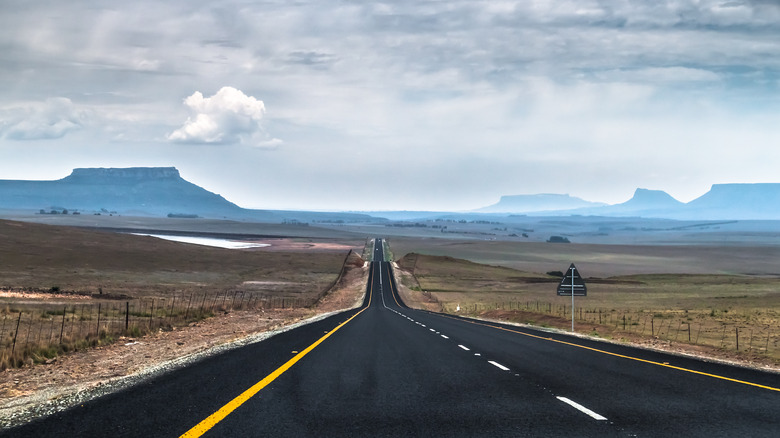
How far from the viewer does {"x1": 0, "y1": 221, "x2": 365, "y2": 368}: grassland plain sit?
26781 millimetres

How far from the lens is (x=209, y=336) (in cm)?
2172

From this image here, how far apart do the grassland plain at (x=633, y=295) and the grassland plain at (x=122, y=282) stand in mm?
19351

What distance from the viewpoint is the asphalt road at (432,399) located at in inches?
291

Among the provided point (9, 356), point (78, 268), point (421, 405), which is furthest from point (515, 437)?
point (78, 268)

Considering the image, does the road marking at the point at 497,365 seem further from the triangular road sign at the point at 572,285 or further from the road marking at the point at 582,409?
the triangular road sign at the point at 572,285

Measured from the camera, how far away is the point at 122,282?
72688 mm

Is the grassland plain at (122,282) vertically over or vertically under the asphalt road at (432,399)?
under

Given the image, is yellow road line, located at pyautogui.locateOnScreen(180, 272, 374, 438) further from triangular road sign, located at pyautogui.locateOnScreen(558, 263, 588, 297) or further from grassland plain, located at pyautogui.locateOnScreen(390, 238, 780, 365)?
triangular road sign, located at pyautogui.locateOnScreen(558, 263, 588, 297)

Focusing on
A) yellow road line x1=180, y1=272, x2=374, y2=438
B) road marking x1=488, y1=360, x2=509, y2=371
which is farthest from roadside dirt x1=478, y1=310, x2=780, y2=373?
yellow road line x1=180, y1=272, x2=374, y2=438

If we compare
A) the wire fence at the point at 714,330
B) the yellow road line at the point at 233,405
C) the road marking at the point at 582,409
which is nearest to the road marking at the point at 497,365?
the road marking at the point at 582,409

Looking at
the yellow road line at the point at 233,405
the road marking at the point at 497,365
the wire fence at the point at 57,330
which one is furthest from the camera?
the wire fence at the point at 57,330

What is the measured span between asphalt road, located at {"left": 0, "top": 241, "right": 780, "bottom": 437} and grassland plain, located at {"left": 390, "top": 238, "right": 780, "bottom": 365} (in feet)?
21.9

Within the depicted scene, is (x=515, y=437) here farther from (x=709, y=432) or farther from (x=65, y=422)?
(x=65, y=422)

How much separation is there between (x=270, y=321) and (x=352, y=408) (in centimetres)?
2313
